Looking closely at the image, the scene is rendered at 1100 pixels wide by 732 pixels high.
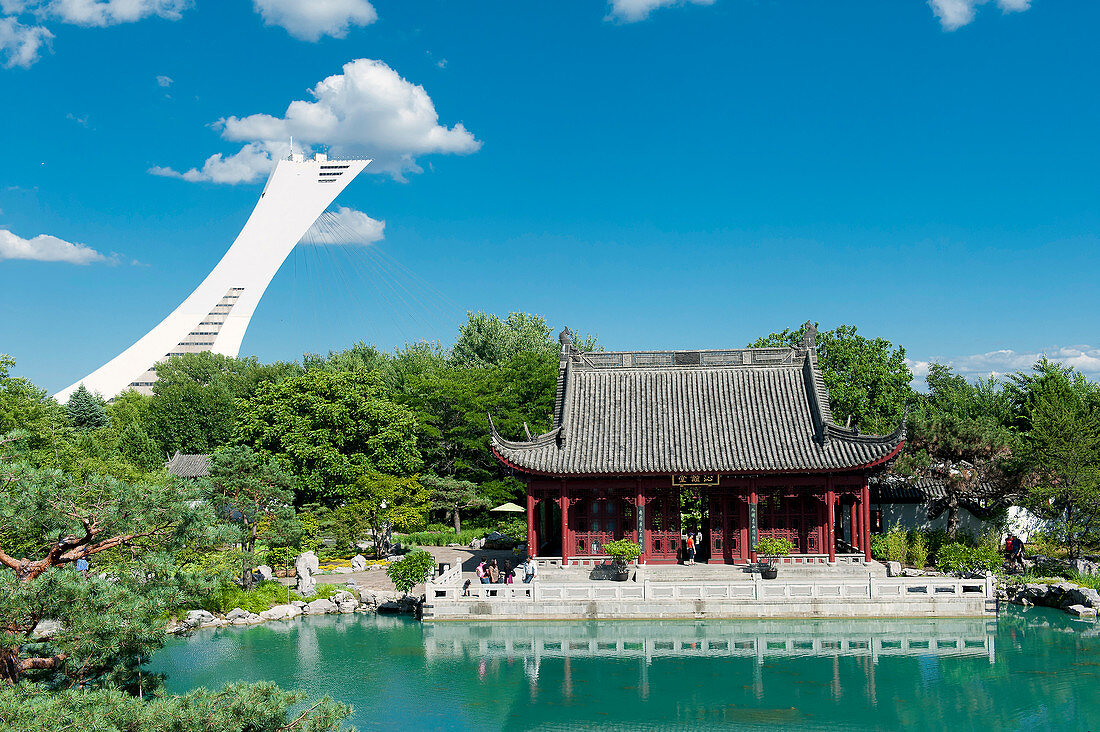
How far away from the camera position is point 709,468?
2552 cm

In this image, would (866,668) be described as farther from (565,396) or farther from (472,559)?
(472,559)

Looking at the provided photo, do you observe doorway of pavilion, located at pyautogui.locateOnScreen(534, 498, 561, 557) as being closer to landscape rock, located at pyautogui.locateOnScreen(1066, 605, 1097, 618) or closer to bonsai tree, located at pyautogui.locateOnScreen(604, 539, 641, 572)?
bonsai tree, located at pyautogui.locateOnScreen(604, 539, 641, 572)

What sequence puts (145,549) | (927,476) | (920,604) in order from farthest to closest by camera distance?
1. (927,476)
2. (920,604)
3. (145,549)

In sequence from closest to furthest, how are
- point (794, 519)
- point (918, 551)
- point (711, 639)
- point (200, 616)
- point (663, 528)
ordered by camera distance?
point (711, 639)
point (200, 616)
point (794, 519)
point (663, 528)
point (918, 551)

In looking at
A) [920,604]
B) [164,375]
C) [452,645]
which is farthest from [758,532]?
[164,375]

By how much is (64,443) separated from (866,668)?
26.6m

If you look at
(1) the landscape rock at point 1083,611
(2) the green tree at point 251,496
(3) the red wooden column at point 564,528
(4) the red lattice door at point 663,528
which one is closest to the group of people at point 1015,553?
(1) the landscape rock at point 1083,611

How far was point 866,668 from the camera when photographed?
18.0 meters

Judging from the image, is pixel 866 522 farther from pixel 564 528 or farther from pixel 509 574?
pixel 509 574

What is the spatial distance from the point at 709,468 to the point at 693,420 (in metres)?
2.57

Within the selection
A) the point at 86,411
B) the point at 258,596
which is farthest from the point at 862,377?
the point at 86,411

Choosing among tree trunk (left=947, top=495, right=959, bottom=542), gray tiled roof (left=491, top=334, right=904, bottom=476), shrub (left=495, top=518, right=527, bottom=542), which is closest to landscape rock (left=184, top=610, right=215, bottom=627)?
gray tiled roof (left=491, top=334, right=904, bottom=476)

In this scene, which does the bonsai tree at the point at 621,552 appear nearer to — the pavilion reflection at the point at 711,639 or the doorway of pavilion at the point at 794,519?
the pavilion reflection at the point at 711,639

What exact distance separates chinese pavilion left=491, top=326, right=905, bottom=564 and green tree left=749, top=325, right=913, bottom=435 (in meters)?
12.5
